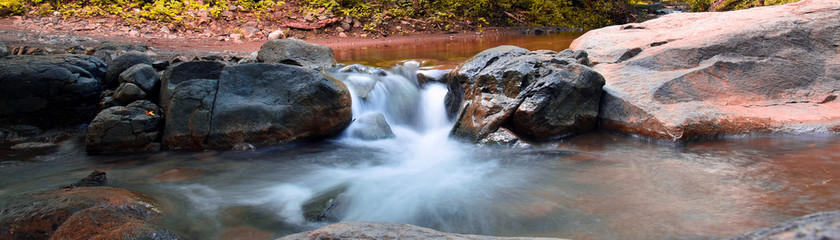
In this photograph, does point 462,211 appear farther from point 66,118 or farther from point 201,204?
point 66,118

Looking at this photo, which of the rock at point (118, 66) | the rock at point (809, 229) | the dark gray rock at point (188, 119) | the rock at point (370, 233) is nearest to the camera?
the rock at point (809, 229)

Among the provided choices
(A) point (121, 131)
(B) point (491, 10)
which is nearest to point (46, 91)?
(A) point (121, 131)

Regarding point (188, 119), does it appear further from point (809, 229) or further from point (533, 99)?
point (809, 229)

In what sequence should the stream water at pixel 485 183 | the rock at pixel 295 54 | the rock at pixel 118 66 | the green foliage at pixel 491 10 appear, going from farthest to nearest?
the green foliage at pixel 491 10 → the rock at pixel 295 54 → the rock at pixel 118 66 → the stream water at pixel 485 183

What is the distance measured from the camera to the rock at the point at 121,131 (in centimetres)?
529

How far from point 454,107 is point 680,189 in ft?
11.3

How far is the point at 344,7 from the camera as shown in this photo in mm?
17438

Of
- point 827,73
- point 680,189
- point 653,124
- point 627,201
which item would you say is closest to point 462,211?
point 627,201

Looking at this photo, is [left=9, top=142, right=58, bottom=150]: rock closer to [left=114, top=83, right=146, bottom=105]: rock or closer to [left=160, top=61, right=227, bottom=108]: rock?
[left=114, top=83, right=146, bottom=105]: rock

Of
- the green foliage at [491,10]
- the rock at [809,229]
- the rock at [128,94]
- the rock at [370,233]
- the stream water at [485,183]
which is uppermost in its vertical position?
the green foliage at [491,10]

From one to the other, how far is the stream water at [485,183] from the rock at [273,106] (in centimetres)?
24

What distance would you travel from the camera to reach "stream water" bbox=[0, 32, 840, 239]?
10.1ft

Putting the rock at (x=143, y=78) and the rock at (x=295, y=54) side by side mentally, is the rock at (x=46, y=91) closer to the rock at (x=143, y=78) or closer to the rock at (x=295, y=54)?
the rock at (x=143, y=78)

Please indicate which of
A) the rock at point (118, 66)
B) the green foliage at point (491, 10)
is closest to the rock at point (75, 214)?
the rock at point (118, 66)
